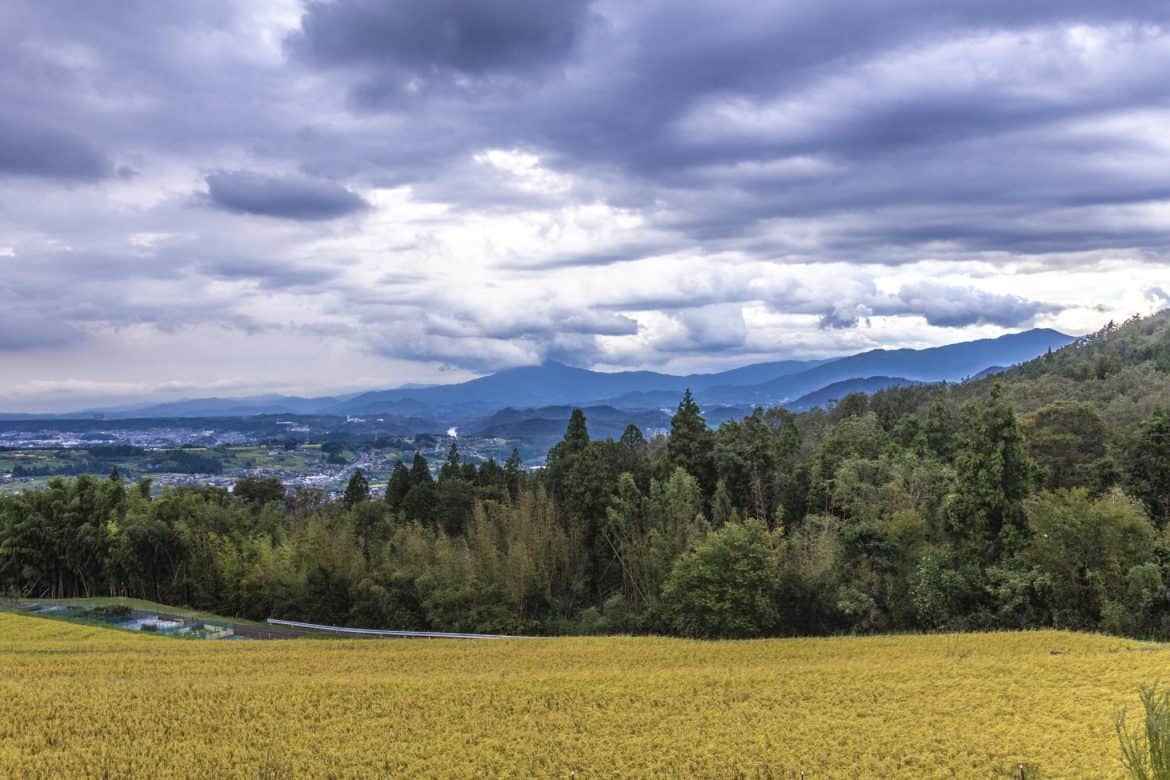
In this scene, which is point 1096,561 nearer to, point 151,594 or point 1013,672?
point 1013,672

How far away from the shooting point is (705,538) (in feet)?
136

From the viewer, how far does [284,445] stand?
196m

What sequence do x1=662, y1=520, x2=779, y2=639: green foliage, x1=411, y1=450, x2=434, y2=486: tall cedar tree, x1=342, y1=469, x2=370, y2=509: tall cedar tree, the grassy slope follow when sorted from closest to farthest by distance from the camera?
x1=662, y1=520, x2=779, y2=639: green foliage, the grassy slope, x1=411, y1=450, x2=434, y2=486: tall cedar tree, x1=342, y1=469, x2=370, y2=509: tall cedar tree

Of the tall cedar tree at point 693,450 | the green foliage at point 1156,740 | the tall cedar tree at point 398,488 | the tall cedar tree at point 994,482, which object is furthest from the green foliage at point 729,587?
the tall cedar tree at point 398,488

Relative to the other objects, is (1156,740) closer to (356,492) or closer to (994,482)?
(994,482)

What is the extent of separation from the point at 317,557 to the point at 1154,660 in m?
41.3

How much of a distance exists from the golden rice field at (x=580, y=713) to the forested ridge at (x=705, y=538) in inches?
317

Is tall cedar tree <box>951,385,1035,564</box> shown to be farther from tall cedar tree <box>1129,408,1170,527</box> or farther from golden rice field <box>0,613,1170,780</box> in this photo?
tall cedar tree <box>1129,408,1170,527</box>

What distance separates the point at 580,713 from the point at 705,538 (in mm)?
25340

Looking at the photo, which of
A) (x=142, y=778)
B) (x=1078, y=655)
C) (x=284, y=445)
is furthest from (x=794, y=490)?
(x=284, y=445)

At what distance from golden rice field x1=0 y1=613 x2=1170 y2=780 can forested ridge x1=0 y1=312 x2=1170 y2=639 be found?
8.05 metres

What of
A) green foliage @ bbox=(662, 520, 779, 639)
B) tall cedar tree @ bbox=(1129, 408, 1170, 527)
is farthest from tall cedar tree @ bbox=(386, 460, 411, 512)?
tall cedar tree @ bbox=(1129, 408, 1170, 527)

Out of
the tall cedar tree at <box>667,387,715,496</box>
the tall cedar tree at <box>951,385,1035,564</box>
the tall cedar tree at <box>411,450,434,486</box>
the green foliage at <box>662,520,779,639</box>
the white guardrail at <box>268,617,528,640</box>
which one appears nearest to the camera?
the tall cedar tree at <box>951,385,1035,564</box>

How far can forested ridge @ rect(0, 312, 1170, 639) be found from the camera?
31719 millimetres
